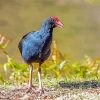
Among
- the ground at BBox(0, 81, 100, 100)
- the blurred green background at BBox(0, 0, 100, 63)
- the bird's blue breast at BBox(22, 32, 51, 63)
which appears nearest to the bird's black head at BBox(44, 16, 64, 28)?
the bird's blue breast at BBox(22, 32, 51, 63)

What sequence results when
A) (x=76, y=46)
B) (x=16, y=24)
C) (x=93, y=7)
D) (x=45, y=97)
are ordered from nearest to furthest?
1. (x=45, y=97)
2. (x=76, y=46)
3. (x=16, y=24)
4. (x=93, y=7)

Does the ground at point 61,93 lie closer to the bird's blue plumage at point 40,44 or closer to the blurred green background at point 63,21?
the bird's blue plumage at point 40,44

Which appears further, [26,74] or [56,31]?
[56,31]

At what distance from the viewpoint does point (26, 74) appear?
11.3 meters

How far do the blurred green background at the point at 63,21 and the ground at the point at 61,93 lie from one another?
8332 mm


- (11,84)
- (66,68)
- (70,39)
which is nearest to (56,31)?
(70,39)

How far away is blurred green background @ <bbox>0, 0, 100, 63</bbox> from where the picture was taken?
794 inches

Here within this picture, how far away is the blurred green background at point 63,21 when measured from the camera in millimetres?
20156

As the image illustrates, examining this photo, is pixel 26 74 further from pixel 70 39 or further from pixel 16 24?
pixel 16 24

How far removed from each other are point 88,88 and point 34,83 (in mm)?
976

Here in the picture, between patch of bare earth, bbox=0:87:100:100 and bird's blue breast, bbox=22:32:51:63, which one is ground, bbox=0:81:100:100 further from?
bird's blue breast, bbox=22:32:51:63

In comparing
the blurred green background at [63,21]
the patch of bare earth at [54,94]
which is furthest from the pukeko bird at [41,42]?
the blurred green background at [63,21]

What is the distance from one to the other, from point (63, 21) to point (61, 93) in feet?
49.7

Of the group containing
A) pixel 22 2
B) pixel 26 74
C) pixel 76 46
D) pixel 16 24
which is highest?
pixel 22 2
